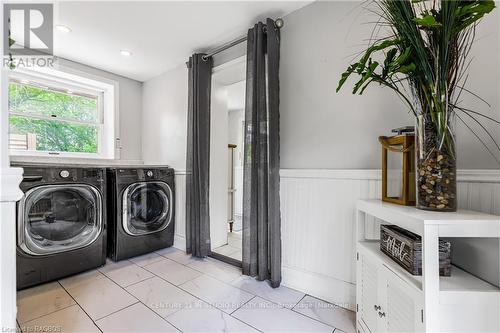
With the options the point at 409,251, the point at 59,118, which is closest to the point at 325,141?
the point at 409,251

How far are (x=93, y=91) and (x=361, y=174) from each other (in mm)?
3302

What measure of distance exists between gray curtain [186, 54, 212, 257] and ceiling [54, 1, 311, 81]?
1.00ft

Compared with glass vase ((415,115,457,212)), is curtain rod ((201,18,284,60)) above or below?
above

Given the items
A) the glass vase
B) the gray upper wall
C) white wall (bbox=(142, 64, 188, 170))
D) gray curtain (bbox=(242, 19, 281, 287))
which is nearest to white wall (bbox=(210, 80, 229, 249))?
white wall (bbox=(142, 64, 188, 170))

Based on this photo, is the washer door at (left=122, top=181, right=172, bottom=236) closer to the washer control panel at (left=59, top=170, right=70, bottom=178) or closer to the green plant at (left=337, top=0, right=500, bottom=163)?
the washer control panel at (left=59, top=170, right=70, bottom=178)

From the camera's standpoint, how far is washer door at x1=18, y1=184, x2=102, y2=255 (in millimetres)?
1669

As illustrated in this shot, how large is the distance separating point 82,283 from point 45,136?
1.78 m

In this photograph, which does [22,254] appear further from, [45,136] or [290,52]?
[290,52]

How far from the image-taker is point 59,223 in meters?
1.90

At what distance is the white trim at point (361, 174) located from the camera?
1.01 m

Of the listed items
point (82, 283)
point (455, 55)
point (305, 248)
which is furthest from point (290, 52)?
point (82, 283)

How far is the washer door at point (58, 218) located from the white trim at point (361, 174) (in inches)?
67.3

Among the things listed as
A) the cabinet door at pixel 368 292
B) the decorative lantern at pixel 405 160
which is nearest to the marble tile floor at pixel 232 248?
the cabinet door at pixel 368 292

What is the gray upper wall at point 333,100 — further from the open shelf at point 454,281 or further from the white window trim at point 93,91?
the white window trim at point 93,91
